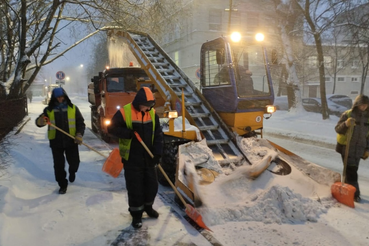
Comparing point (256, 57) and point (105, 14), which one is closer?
point (256, 57)

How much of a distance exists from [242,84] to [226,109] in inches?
23.7

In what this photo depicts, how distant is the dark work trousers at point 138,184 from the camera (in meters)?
4.12

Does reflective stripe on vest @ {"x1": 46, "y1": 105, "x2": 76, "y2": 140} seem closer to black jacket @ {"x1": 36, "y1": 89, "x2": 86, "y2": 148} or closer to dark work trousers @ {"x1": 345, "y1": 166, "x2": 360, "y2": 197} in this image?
black jacket @ {"x1": 36, "y1": 89, "x2": 86, "y2": 148}

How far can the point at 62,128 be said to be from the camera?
5.19m

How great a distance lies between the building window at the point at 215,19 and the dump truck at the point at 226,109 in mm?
25577

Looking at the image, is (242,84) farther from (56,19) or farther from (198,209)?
(56,19)

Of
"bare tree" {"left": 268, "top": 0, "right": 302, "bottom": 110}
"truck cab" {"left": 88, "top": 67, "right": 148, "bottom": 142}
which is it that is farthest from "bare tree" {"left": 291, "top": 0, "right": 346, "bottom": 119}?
"truck cab" {"left": 88, "top": 67, "right": 148, "bottom": 142}

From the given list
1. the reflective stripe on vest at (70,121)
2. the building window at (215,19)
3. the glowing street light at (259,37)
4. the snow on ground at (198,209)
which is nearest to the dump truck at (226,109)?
the glowing street light at (259,37)

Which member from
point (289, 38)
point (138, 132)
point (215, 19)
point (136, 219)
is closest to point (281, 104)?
point (289, 38)

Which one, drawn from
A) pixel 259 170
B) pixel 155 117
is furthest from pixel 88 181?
pixel 259 170

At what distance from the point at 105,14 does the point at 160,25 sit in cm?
A: 318

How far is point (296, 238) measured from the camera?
3.96 metres

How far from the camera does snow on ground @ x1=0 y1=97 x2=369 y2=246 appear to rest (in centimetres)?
384

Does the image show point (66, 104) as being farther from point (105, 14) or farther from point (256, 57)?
point (105, 14)
